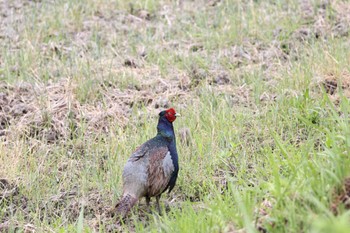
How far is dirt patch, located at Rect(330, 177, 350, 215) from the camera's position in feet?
13.4

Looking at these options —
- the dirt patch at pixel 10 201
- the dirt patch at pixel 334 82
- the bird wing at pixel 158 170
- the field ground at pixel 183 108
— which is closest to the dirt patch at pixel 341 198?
the field ground at pixel 183 108

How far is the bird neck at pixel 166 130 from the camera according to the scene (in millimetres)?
6453

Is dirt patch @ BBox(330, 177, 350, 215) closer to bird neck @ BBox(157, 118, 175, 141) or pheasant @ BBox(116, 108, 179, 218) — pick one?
pheasant @ BBox(116, 108, 179, 218)

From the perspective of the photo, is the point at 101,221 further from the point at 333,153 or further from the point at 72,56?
the point at 72,56

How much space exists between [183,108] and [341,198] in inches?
144

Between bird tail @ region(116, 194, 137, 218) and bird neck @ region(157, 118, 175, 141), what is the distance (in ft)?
2.35

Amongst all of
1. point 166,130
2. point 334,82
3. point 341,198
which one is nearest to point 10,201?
point 166,130

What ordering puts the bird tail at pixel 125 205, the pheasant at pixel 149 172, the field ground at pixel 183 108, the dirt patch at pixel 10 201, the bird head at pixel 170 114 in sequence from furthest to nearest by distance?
the bird head at pixel 170 114 < the dirt patch at pixel 10 201 < the pheasant at pixel 149 172 < the bird tail at pixel 125 205 < the field ground at pixel 183 108

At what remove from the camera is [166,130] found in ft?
21.2

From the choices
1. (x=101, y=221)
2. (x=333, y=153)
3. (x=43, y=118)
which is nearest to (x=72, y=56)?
(x=43, y=118)

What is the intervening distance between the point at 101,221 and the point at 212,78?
278cm

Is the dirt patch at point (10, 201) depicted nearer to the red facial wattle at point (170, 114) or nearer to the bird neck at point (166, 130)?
the bird neck at point (166, 130)

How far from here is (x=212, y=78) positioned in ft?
27.3

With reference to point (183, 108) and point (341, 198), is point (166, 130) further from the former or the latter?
point (341, 198)
